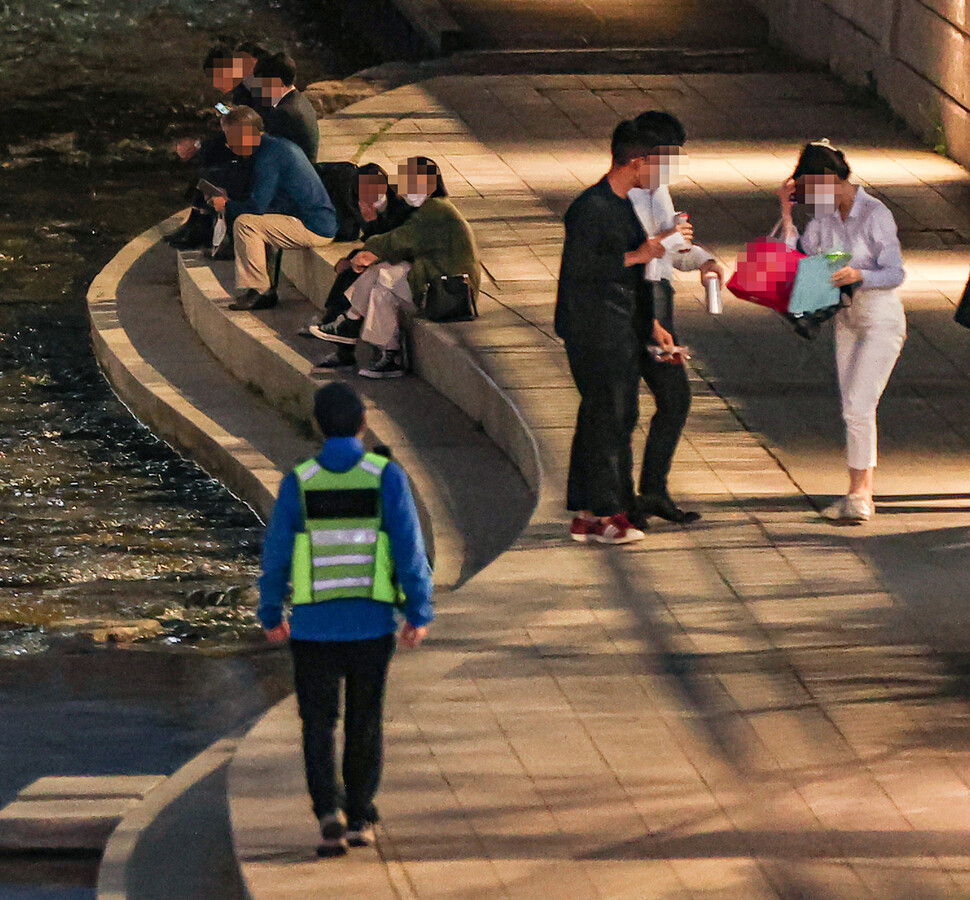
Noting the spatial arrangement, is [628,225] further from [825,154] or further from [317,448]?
[317,448]

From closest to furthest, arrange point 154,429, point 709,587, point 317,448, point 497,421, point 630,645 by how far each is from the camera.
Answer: point 630,645 < point 709,587 < point 497,421 < point 317,448 < point 154,429

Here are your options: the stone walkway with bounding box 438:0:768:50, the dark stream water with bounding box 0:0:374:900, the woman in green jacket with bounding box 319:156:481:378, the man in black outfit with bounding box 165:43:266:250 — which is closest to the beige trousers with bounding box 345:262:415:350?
the woman in green jacket with bounding box 319:156:481:378

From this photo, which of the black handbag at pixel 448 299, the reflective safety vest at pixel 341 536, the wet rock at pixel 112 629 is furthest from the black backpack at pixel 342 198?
the reflective safety vest at pixel 341 536

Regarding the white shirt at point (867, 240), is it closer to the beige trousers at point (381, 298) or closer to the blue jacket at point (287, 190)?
the beige trousers at point (381, 298)

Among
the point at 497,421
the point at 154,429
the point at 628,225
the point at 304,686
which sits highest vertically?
the point at 628,225

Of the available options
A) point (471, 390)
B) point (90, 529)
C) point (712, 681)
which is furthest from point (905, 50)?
point (712, 681)

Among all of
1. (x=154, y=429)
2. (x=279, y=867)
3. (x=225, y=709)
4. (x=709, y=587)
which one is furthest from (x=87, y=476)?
(x=279, y=867)

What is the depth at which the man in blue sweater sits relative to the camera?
43.2 feet

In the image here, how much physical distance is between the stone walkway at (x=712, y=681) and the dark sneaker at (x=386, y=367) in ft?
1.63

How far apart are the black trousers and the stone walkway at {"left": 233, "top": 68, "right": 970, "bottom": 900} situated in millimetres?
242

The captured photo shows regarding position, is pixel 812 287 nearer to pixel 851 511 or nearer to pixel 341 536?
pixel 851 511

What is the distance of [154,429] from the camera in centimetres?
1327

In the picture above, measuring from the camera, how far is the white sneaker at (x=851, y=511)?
359 inches

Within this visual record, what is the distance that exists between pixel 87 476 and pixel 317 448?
55.0 inches
